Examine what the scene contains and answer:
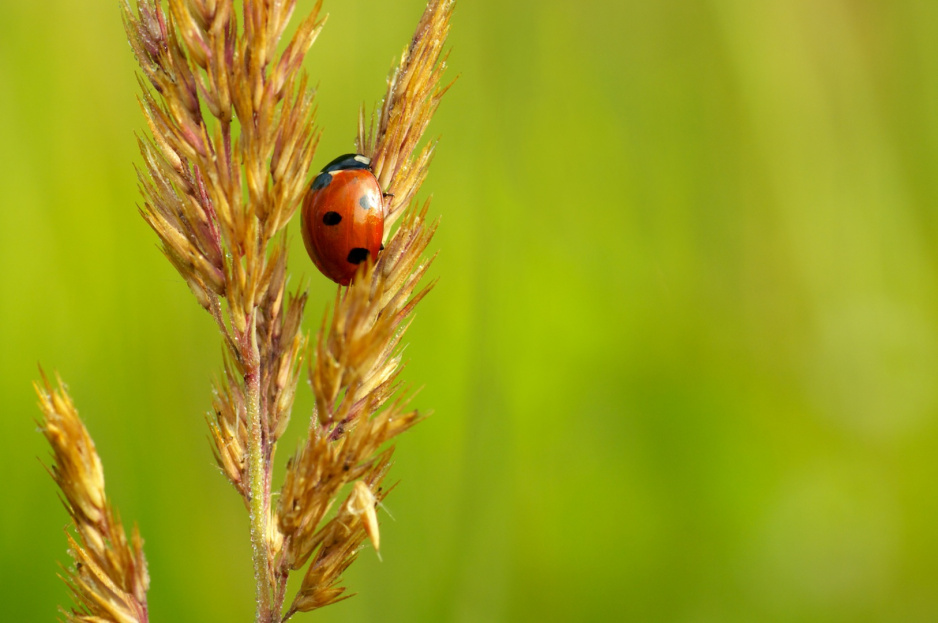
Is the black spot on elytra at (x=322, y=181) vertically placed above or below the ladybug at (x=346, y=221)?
above

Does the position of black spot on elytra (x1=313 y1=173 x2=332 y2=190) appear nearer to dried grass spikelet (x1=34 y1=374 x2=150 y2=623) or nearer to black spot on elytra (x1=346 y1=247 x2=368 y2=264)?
black spot on elytra (x1=346 y1=247 x2=368 y2=264)

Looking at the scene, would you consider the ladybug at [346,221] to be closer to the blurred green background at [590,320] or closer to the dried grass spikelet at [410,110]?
the dried grass spikelet at [410,110]

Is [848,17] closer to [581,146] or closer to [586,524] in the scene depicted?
[581,146]

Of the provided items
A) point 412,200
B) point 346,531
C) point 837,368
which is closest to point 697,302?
point 837,368

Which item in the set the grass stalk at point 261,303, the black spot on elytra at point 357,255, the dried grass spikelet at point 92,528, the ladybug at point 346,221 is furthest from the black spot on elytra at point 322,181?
the dried grass spikelet at point 92,528

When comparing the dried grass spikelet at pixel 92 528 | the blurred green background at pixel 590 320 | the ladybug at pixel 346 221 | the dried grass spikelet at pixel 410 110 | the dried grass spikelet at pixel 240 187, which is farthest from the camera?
the blurred green background at pixel 590 320

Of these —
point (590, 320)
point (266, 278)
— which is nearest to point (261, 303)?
point (266, 278)

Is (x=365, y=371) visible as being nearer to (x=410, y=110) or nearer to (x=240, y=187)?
(x=240, y=187)

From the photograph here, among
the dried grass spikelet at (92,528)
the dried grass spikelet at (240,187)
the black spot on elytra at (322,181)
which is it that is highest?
the black spot on elytra at (322,181)

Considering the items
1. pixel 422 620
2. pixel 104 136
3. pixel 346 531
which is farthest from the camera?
pixel 104 136
